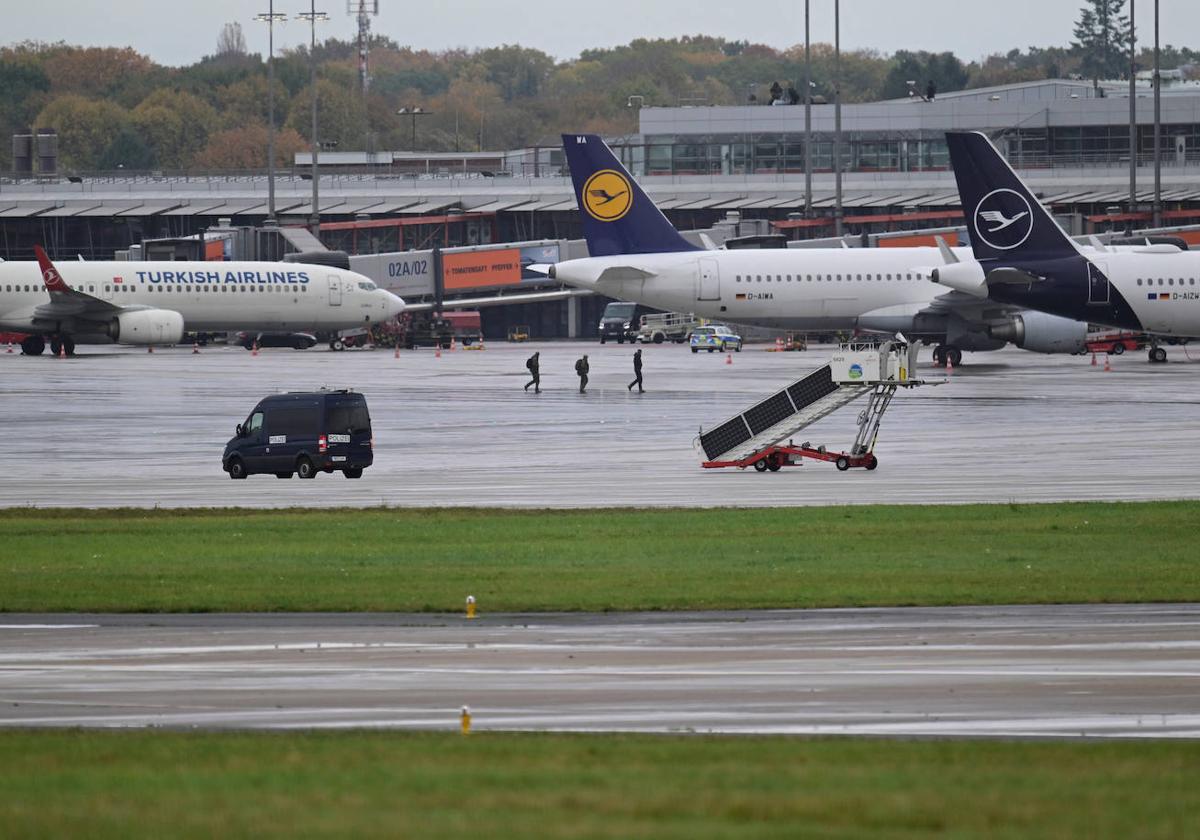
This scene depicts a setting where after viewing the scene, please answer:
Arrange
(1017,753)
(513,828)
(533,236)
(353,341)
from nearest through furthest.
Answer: (513,828)
(1017,753)
(353,341)
(533,236)

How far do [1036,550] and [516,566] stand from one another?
7.03 m

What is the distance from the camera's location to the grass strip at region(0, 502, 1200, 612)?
2180 cm

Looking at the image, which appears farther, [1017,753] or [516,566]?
[516,566]

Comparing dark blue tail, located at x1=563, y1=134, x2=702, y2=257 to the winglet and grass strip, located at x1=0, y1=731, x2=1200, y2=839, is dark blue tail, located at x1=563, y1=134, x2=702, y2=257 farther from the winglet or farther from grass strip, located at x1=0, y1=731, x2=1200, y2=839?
grass strip, located at x1=0, y1=731, x2=1200, y2=839

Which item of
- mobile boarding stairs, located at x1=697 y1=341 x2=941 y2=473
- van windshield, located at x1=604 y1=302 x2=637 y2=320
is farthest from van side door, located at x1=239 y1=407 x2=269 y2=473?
van windshield, located at x1=604 y1=302 x2=637 y2=320

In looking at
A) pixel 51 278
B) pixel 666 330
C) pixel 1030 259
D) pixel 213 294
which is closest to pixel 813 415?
pixel 1030 259

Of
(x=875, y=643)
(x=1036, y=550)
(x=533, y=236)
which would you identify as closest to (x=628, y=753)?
(x=875, y=643)

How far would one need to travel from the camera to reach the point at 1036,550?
2558 centimetres

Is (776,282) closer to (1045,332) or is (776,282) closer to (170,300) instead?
(1045,332)

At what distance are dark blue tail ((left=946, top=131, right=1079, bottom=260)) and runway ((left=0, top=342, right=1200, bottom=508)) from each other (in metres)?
4.50

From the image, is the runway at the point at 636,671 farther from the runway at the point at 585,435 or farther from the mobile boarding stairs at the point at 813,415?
the mobile boarding stairs at the point at 813,415

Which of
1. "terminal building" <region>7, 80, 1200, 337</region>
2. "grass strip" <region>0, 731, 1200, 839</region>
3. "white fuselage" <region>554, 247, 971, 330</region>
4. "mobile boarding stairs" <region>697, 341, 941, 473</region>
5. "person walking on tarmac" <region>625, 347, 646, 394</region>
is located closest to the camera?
"grass strip" <region>0, 731, 1200, 839</region>

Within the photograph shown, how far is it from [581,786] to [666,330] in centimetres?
9643

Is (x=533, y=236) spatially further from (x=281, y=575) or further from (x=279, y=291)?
(x=281, y=575)
